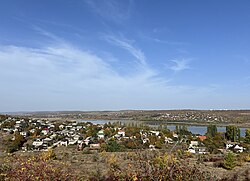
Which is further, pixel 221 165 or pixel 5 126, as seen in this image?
pixel 5 126

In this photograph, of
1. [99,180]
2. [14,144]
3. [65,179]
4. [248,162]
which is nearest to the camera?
[65,179]

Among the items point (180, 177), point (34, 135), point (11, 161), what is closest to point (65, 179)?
point (180, 177)

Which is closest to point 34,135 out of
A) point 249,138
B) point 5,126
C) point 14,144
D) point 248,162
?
point 5,126

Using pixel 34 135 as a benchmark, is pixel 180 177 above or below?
above

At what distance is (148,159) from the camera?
5.11 metres

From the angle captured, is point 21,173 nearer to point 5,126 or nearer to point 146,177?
point 146,177

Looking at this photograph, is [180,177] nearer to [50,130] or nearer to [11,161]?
[11,161]

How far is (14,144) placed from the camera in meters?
29.1

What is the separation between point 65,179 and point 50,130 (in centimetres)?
4688

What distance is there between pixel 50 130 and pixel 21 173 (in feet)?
155

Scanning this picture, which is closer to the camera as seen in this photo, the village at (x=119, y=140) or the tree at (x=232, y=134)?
the village at (x=119, y=140)

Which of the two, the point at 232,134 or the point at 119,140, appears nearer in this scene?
the point at 119,140

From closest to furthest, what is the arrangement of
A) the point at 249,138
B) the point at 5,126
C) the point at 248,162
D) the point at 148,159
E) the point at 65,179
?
the point at 148,159, the point at 65,179, the point at 248,162, the point at 249,138, the point at 5,126

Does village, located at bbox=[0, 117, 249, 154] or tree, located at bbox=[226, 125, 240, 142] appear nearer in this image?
village, located at bbox=[0, 117, 249, 154]
